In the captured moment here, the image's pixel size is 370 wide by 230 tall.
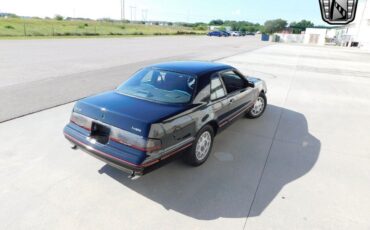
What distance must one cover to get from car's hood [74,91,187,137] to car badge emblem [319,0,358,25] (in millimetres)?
4676

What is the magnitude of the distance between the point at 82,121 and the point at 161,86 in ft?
4.14

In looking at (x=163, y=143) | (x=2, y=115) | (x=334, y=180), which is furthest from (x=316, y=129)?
(x=2, y=115)

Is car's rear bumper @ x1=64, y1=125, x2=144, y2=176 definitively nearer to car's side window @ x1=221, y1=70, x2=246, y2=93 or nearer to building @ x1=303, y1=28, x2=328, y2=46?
car's side window @ x1=221, y1=70, x2=246, y2=93

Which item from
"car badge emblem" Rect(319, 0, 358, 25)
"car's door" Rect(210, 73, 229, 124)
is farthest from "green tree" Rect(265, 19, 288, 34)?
"car's door" Rect(210, 73, 229, 124)

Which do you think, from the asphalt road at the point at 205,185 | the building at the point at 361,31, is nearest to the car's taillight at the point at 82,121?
the asphalt road at the point at 205,185

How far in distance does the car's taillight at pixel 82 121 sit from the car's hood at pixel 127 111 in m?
0.06

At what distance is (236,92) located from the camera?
15.2 ft

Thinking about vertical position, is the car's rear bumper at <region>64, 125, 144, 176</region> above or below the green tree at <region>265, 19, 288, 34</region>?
below

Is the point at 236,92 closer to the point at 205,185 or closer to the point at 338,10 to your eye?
the point at 205,185

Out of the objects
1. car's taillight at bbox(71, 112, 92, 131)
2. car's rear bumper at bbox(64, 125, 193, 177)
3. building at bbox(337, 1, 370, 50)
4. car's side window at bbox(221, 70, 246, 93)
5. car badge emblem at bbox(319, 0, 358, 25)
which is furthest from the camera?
building at bbox(337, 1, 370, 50)

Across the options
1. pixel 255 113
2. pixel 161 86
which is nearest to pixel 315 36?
pixel 255 113

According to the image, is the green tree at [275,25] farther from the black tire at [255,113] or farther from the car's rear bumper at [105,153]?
the car's rear bumper at [105,153]

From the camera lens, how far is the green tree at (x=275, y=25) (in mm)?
99188

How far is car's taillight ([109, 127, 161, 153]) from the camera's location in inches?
111
